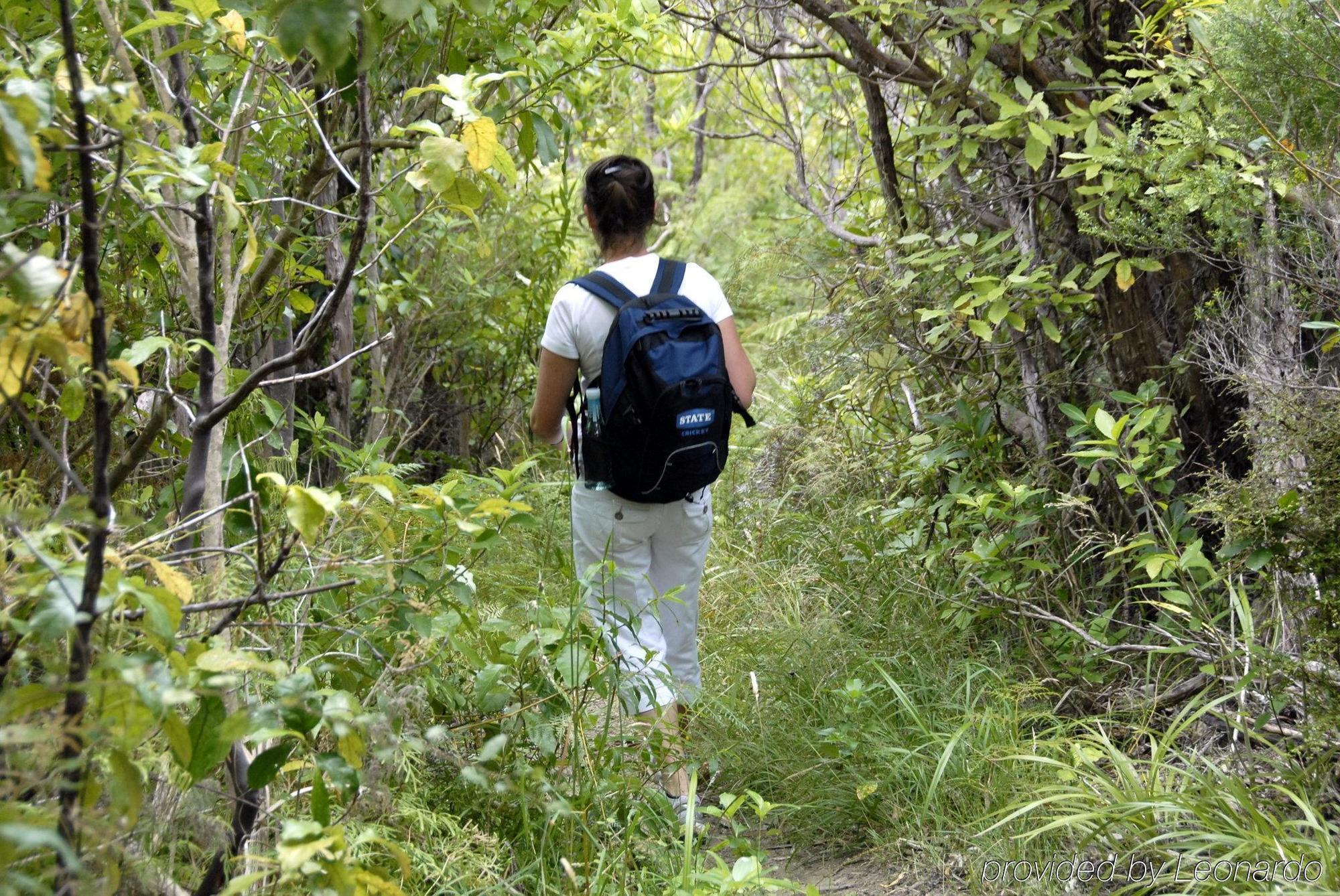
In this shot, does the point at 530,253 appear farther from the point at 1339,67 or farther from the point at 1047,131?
the point at 1339,67

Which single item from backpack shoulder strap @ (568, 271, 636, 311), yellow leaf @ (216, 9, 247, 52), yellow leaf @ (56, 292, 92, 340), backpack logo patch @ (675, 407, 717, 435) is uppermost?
yellow leaf @ (216, 9, 247, 52)

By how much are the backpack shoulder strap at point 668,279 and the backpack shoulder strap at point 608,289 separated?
84mm

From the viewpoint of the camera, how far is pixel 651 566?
3619 mm

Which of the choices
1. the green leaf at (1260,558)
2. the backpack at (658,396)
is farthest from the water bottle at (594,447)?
the green leaf at (1260,558)

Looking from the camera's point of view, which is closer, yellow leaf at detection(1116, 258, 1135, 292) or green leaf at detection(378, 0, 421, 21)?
green leaf at detection(378, 0, 421, 21)

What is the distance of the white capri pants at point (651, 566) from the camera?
3.44 m

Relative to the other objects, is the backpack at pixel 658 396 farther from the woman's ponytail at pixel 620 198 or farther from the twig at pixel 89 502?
the twig at pixel 89 502

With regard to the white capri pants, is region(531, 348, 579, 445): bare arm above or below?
above

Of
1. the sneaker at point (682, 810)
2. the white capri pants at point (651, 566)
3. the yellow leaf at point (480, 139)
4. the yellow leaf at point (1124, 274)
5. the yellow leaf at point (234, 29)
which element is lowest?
the sneaker at point (682, 810)

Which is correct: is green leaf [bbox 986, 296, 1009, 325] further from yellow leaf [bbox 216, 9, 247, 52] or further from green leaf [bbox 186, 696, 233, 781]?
green leaf [bbox 186, 696, 233, 781]

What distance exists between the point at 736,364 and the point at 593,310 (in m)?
0.50

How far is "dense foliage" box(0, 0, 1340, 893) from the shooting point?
5.68 ft

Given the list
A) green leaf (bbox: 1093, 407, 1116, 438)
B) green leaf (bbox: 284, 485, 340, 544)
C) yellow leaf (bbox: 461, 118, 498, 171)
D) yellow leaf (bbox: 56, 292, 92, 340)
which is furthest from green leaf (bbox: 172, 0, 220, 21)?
green leaf (bbox: 1093, 407, 1116, 438)

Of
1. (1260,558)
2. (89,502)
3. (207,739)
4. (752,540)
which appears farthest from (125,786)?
(752,540)
